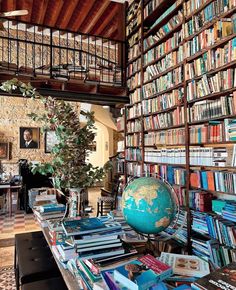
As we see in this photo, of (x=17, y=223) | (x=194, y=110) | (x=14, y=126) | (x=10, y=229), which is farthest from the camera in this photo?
(x=14, y=126)

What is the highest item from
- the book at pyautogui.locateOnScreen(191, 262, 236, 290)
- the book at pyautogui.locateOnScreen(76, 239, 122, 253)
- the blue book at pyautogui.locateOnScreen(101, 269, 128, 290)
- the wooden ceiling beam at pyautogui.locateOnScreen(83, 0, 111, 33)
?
the wooden ceiling beam at pyautogui.locateOnScreen(83, 0, 111, 33)

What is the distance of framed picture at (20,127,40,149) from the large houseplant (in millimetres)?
5969

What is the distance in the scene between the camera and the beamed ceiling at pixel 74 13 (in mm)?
5922

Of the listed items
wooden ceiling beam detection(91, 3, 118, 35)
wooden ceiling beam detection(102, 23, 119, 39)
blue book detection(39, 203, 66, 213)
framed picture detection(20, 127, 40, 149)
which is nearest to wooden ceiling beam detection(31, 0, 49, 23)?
wooden ceiling beam detection(91, 3, 118, 35)

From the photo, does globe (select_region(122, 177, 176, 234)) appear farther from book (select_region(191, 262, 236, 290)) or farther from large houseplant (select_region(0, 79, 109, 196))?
large houseplant (select_region(0, 79, 109, 196))

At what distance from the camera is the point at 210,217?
2.64 metres

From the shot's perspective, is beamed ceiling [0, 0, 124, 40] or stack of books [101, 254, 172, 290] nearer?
stack of books [101, 254, 172, 290]

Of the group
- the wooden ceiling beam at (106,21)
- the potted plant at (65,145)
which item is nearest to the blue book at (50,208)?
the potted plant at (65,145)

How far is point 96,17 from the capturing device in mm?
6418

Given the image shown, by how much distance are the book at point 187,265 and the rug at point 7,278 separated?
2110 millimetres

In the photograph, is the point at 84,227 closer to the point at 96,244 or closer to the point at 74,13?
the point at 96,244

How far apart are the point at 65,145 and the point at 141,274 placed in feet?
3.75

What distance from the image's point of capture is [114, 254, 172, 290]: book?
2.99 feet

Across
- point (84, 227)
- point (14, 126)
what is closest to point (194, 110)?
point (84, 227)
